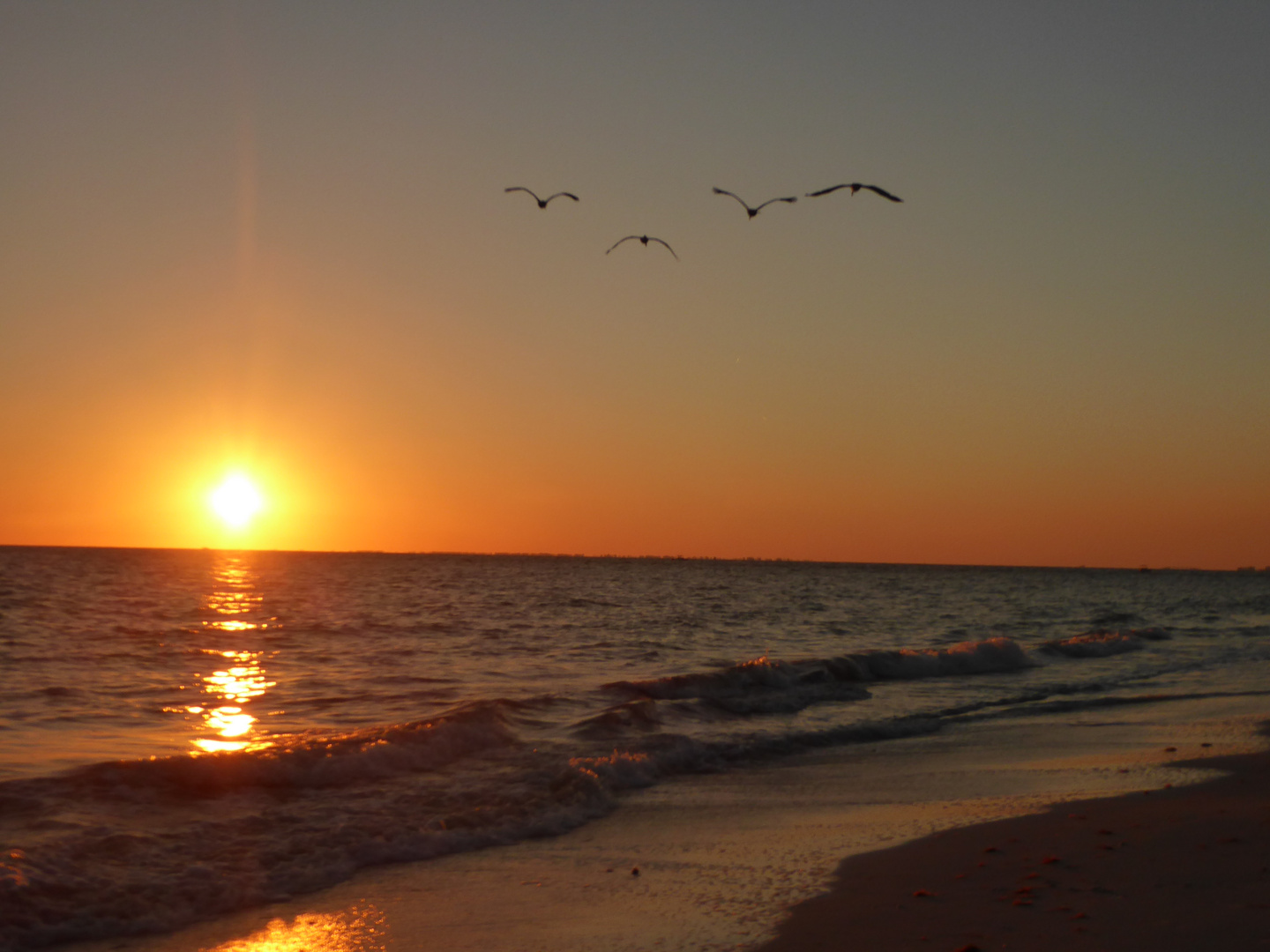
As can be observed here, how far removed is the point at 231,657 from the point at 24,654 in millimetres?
4435

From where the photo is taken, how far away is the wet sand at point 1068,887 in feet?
19.0

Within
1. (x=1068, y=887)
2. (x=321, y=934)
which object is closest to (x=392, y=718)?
(x=321, y=934)

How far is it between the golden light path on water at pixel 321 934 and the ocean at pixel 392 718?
2.21 ft

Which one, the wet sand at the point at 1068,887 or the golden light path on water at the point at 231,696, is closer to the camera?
the wet sand at the point at 1068,887

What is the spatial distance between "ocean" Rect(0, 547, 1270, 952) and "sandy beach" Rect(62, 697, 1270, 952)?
25.8 inches

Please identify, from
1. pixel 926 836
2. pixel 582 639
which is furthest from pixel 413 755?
pixel 582 639

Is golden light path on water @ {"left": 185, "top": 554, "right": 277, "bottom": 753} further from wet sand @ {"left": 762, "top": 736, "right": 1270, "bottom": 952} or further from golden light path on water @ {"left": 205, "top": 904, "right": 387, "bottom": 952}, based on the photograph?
wet sand @ {"left": 762, "top": 736, "right": 1270, "bottom": 952}

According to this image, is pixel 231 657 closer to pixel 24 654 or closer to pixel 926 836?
pixel 24 654

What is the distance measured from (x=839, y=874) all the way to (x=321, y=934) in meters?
3.61

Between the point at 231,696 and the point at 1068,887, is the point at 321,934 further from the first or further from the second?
the point at 231,696

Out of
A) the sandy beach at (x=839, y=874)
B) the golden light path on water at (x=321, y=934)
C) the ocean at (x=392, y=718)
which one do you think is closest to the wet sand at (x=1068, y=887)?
the sandy beach at (x=839, y=874)

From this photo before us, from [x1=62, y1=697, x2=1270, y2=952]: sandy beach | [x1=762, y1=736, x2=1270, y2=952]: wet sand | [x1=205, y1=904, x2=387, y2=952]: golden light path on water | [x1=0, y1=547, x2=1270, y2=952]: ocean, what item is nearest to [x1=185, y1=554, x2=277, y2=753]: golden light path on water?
[x1=0, y1=547, x2=1270, y2=952]: ocean

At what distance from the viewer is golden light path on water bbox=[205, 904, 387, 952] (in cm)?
623

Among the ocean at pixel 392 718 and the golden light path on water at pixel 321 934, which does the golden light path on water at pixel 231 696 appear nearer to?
the ocean at pixel 392 718
